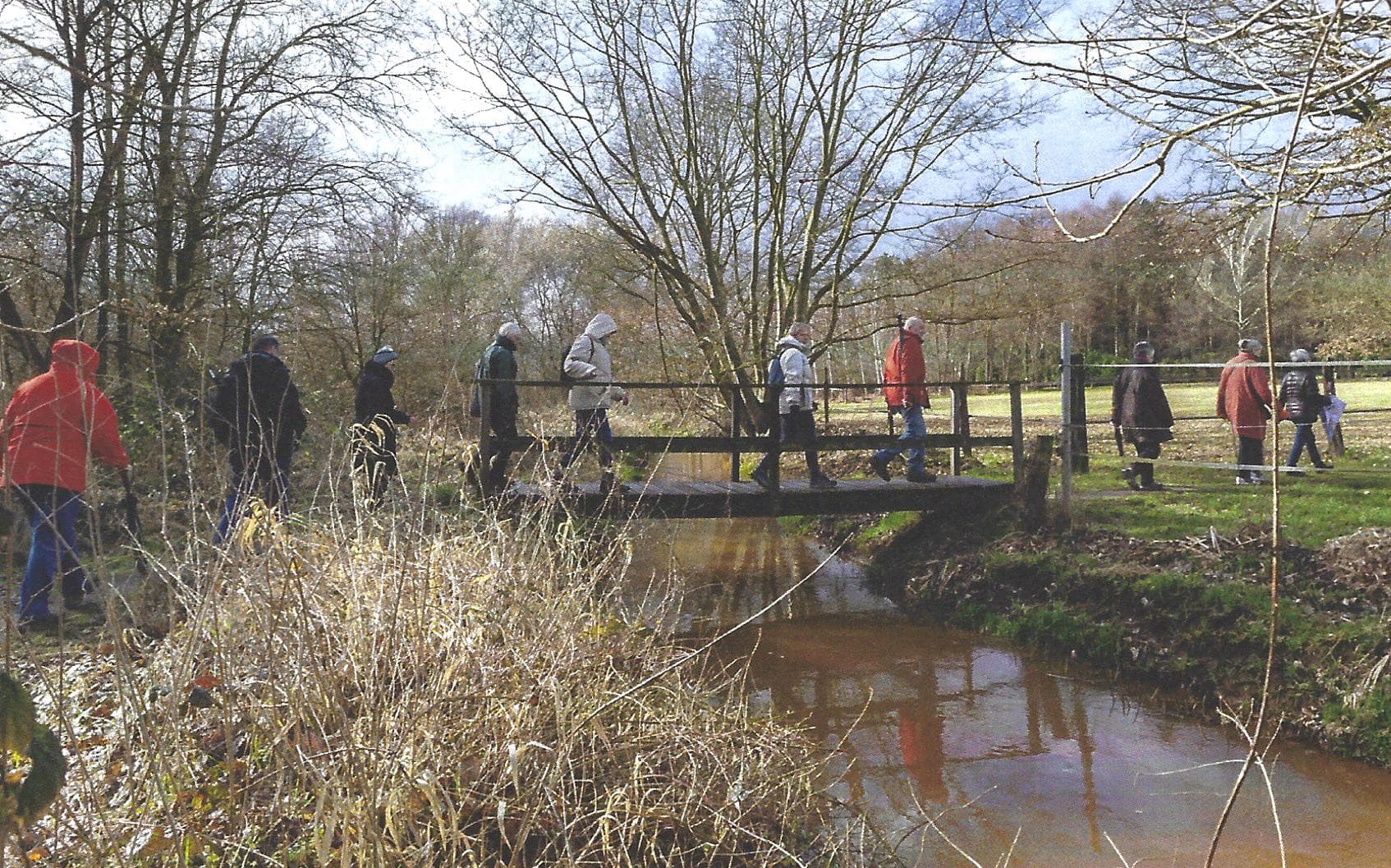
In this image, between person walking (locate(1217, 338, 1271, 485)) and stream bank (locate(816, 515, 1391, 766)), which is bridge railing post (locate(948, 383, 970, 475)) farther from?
person walking (locate(1217, 338, 1271, 485))

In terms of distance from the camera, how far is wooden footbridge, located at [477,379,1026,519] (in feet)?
26.1

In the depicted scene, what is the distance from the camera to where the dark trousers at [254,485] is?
3748 millimetres

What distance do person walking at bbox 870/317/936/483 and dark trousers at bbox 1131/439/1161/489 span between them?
7.32 feet

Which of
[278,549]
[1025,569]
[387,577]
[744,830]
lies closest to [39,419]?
[387,577]

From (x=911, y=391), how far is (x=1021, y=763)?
174 inches

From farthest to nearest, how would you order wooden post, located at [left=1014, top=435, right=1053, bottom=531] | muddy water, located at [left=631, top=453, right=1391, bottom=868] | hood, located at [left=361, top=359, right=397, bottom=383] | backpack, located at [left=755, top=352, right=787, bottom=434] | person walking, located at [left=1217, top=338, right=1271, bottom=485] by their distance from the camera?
person walking, located at [left=1217, top=338, right=1271, bottom=485] < backpack, located at [left=755, top=352, right=787, bottom=434] < wooden post, located at [left=1014, top=435, right=1053, bottom=531] < hood, located at [left=361, top=359, right=397, bottom=383] < muddy water, located at [left=631, top=453, right=1391, bottom=868]

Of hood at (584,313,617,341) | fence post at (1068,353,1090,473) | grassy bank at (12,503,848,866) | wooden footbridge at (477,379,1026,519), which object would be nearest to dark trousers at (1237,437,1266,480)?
fence post at (1068,353,1090,473)

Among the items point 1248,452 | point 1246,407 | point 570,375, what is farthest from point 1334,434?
point 570,375

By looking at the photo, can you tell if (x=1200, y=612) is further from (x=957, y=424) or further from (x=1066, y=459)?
(x=957, y=424)

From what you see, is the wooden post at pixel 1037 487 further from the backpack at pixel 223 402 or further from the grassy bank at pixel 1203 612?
the backpack at pixel 223 402

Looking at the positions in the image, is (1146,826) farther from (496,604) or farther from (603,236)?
(603,236)

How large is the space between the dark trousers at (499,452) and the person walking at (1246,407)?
675 centimetres

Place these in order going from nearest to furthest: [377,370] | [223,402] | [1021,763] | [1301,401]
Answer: [1021,763]
[223,402]
[377,370]
[1301,401]

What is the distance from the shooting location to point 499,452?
802 cm
